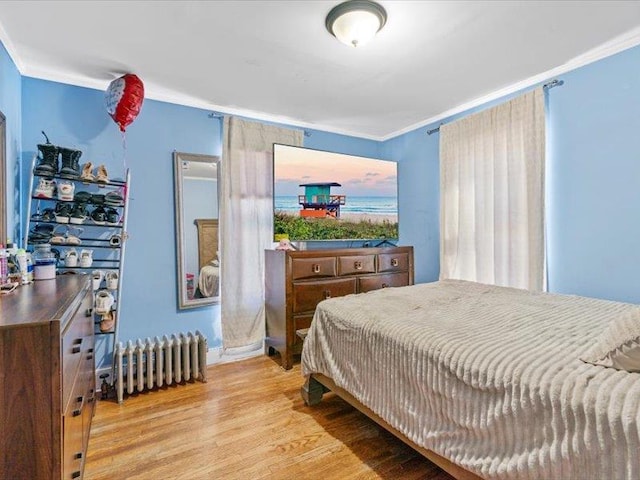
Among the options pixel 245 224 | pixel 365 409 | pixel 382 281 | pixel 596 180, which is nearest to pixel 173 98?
pixel 245 224

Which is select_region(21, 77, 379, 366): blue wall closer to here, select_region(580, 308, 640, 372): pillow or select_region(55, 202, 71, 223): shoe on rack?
select_region(55, 202, 71, 223): shoe on rack

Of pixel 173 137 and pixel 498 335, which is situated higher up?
pixel 173 137

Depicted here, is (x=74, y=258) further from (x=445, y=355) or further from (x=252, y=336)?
(x=445, y=355)

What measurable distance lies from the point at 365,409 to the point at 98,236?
2.44 metres

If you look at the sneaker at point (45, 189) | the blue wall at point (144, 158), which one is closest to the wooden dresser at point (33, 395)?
the sneaker at point (45, 189)

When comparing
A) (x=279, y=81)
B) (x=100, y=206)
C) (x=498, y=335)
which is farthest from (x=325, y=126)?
(x=498, y=335)

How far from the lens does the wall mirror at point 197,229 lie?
9.70 feet

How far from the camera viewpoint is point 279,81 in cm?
268

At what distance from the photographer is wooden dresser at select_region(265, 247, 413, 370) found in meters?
3.00

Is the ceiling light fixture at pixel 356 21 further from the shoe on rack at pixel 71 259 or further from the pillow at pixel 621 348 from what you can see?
the shoe on rack at pixel 71 259

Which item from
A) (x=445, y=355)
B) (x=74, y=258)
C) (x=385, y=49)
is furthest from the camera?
(x=74, y=258)

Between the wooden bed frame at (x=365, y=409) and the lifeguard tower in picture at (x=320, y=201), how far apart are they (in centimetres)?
176

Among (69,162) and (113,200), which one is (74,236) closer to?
(113,200)

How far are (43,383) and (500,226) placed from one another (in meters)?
3.23
